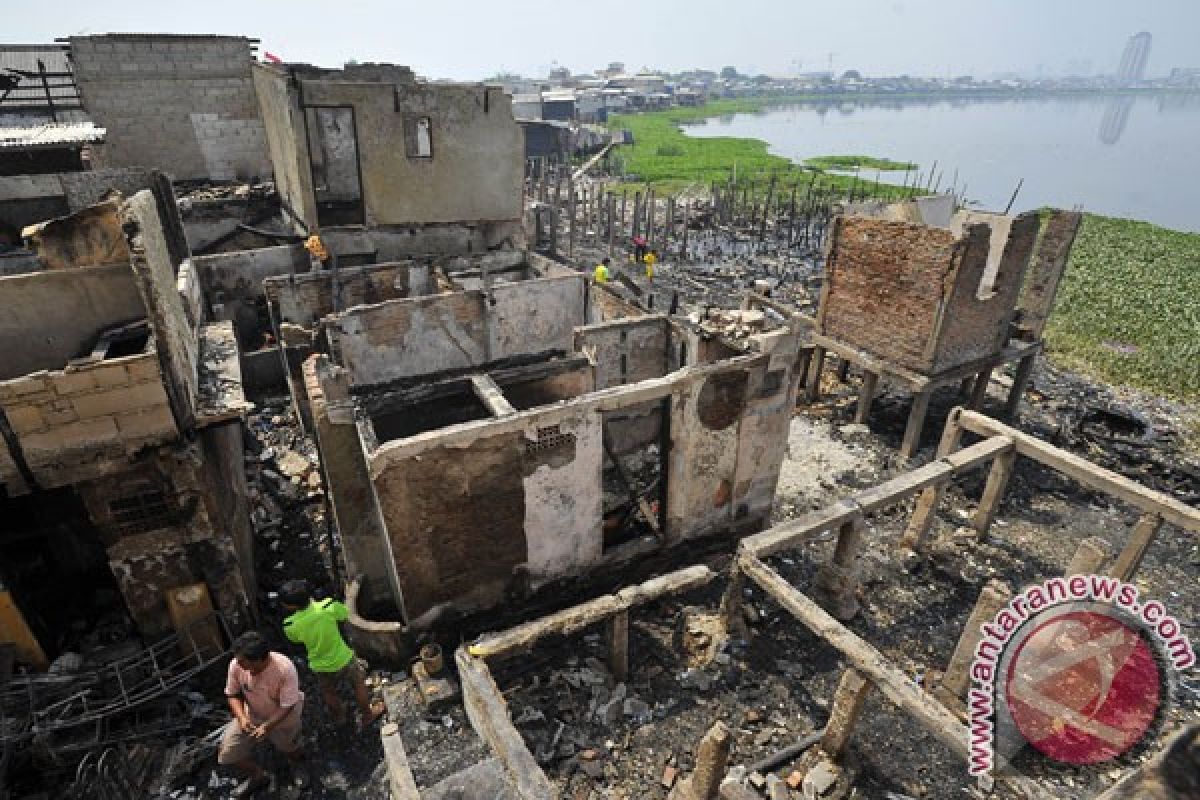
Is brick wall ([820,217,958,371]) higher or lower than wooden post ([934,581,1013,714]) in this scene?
higher

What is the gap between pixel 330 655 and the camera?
223 inches

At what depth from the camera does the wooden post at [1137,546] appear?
7352 mm

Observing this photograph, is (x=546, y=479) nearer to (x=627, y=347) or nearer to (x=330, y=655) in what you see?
(x=330, y=655)

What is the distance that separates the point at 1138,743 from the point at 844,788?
10.7 feet

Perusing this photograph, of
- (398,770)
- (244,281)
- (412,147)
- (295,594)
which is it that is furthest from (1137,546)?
(244,281)

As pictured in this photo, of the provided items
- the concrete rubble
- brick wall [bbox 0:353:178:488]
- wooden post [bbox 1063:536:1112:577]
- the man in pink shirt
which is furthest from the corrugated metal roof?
wooden post [bbox 1063:536:1112:577]

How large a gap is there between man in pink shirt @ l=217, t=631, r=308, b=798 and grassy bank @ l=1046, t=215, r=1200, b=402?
56.2 ft

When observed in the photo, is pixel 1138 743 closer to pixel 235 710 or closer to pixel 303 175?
pixel 235 710

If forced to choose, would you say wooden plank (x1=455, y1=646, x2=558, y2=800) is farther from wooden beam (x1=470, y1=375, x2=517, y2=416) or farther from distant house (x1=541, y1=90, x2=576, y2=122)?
distant house (x1=541, y1=90, x2=576, y2=122)

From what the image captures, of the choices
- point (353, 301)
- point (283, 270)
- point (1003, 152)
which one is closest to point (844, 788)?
point (353, 301)

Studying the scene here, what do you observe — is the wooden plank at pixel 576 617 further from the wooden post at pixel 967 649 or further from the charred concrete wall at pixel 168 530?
the charred concrete wall at pixel 168 530

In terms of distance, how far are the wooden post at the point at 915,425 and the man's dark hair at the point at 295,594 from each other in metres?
9.62
